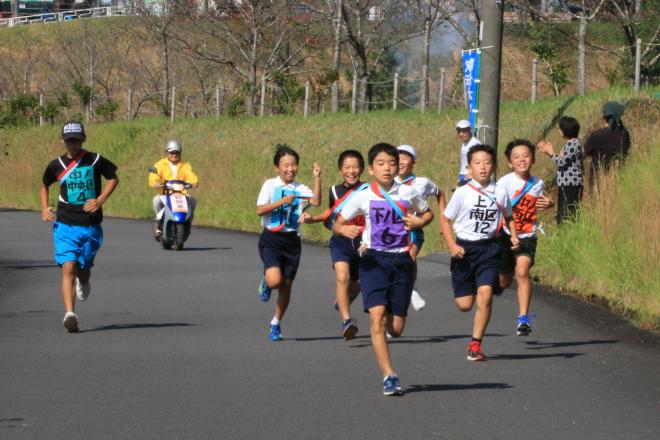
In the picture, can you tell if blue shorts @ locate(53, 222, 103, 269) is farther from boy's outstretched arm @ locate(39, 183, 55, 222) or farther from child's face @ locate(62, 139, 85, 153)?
child's face @ locate(62, 139, 85, 153)

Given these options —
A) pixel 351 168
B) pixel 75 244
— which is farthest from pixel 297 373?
pixel 75 244

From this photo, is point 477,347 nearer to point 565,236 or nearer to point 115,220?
point 565,236

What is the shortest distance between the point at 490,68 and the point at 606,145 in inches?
73.1

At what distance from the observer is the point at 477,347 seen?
9.97 metres

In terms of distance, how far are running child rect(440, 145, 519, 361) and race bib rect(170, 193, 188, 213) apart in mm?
12019

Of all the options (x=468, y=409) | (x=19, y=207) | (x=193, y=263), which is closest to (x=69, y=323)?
(x=468, y=409)

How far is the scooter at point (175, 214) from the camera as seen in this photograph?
71.4 feet

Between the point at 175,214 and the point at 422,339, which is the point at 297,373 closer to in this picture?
the point at 422,339

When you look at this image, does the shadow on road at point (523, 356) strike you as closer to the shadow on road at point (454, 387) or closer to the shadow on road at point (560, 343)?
the shadow on road at point (560, 343)

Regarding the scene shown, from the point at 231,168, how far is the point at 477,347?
89.6 ft

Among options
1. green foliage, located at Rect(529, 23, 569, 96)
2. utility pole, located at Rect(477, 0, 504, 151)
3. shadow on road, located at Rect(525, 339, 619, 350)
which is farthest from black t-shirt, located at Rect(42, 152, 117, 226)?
green foliage, located at Rect(529, 23, 569, 96)

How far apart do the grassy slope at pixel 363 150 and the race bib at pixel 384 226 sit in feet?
12.3

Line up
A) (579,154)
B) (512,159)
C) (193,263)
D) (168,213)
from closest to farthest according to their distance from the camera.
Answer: (512,159)
(579,154)
(193,263)
(168,213)

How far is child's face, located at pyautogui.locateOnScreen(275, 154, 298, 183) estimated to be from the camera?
11.2m
